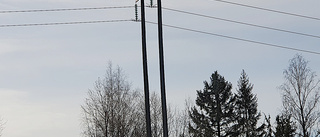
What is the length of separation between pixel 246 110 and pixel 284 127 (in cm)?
1050

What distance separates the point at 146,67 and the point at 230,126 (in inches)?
1417

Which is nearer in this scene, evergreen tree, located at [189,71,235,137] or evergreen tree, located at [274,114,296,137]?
evergreen tree, located at [274,114,296,137]

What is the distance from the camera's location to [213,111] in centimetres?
5303

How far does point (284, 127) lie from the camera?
46969 millimetres

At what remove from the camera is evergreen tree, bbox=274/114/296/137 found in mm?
46594

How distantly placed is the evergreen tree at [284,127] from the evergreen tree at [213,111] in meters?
6.43

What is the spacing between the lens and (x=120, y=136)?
4447 cm

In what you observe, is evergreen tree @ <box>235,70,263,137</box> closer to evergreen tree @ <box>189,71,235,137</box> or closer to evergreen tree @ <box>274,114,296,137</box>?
evergreen tree @ <box>189,71,235,137</box>

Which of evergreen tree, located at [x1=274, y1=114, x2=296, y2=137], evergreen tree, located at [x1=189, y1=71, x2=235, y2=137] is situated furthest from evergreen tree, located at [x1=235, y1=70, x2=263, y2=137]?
evergreen tree, located at [x1=274, y1=114, x2=296, y2=137]

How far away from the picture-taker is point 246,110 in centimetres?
5734

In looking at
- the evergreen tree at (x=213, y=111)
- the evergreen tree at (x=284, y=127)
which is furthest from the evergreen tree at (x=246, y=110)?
the evergreen tree at (x=284, y=127)

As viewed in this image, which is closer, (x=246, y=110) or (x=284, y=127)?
(x=284, y=127)

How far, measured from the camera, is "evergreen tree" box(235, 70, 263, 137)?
55.4m

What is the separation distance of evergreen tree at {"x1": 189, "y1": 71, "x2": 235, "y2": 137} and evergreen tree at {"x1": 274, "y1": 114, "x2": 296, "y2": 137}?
6.43 metres
